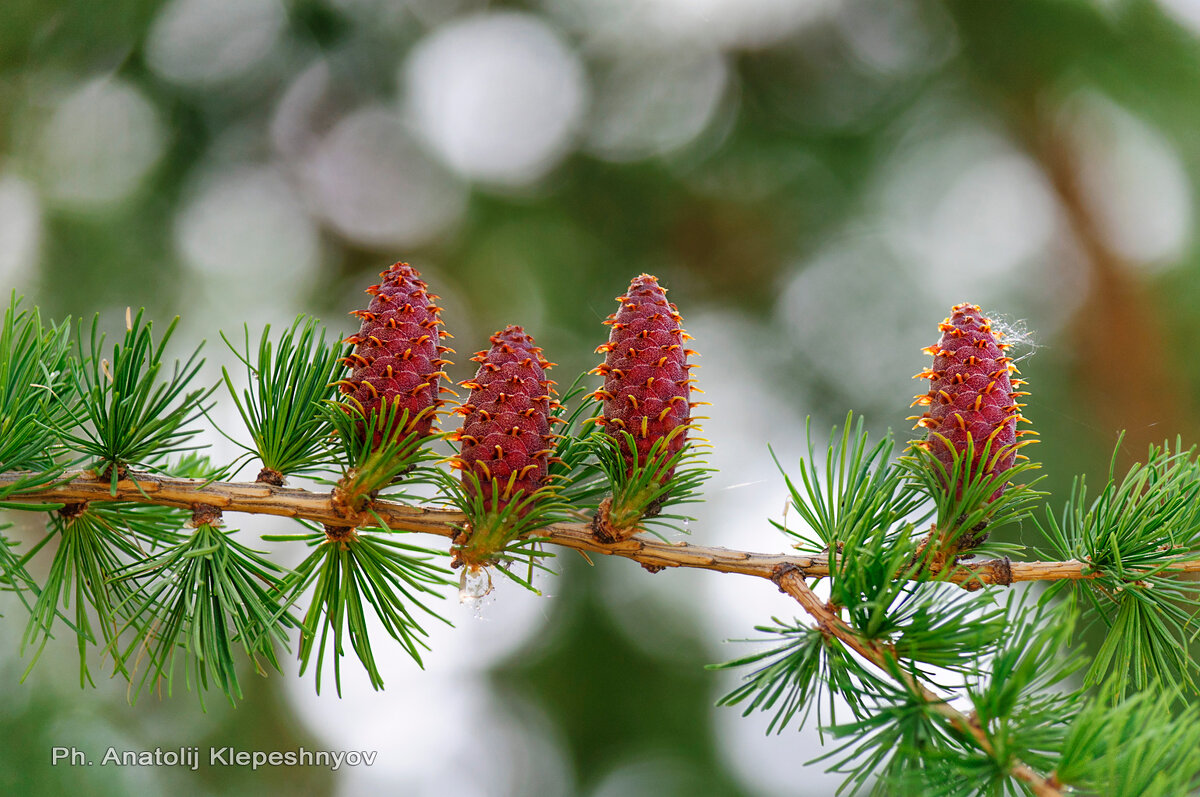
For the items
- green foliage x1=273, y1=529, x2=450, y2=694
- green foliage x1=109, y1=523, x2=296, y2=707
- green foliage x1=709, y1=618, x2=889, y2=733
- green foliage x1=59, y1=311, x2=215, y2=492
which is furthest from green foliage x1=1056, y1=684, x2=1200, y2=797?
green foliage x1=59, y1=311, x2=215, y2=492

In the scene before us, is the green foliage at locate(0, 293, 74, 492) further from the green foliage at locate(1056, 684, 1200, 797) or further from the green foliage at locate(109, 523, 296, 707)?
the green foliage at locate(1056, 684, 1200, 797)

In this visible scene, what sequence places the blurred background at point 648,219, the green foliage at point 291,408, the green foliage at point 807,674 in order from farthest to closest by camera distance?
the blurred background at point 648,219 < the green foliage at point 291,408 < the green foliage at point 807,674

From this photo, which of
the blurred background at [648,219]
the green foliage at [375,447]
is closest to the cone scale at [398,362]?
the green foliage at [375,447]

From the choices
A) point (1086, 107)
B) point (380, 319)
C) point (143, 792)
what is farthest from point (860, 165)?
point (143, 792)

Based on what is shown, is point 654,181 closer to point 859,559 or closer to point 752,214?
point 752,214

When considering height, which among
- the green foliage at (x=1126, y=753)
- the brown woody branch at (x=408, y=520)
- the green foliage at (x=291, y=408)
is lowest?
the green foliage at (x=1126, y=753)

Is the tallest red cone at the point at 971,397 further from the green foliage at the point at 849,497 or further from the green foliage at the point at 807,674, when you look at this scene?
the green foliage at the point at 807,674
